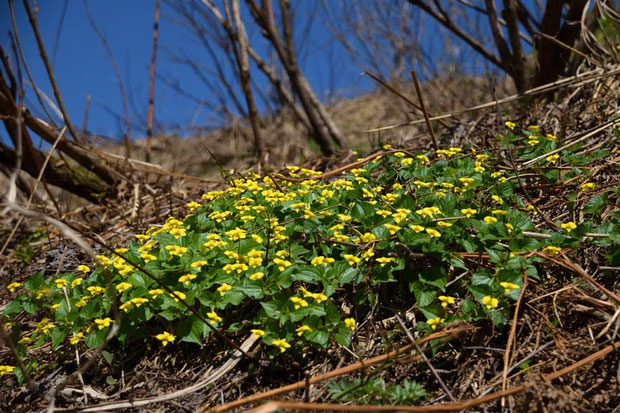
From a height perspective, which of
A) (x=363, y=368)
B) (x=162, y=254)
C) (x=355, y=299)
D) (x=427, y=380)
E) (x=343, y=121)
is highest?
(x=343, y=121)

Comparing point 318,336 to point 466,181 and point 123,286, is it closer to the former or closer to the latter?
point 123,286

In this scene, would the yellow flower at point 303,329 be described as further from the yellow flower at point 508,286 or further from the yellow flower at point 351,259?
the yellow flower at point 508,286

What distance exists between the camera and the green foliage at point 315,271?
2336mm

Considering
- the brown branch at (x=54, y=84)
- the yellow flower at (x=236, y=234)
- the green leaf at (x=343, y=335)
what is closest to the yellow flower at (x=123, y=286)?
the yellow flower at (x=236, y=234)

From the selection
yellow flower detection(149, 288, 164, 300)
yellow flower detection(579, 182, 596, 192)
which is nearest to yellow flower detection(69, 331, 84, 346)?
yellow flower detection(149, 288, 164, 300)

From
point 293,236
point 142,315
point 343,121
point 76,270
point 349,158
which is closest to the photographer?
point 142,315

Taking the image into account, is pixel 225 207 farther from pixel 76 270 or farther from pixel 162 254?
pixel 76 270

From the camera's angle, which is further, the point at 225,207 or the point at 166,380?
the point at 225,207

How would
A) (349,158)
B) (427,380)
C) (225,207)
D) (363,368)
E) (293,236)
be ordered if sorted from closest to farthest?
(363,368)
(427,380)
(293,236)
(225,207)
(349,158)

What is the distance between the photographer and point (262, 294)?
2.37 metres

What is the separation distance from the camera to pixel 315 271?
97.0 inches

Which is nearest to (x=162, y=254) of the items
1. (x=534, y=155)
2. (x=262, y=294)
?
(x=262, y=294)

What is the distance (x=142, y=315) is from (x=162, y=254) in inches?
12.3

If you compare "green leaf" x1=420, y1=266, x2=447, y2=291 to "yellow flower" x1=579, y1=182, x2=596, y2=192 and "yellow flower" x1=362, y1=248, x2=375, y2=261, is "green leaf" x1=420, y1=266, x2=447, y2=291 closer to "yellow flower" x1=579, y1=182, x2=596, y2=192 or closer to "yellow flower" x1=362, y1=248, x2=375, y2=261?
"yellow flower" x1=362, y1=248, x2=375, y2=261
